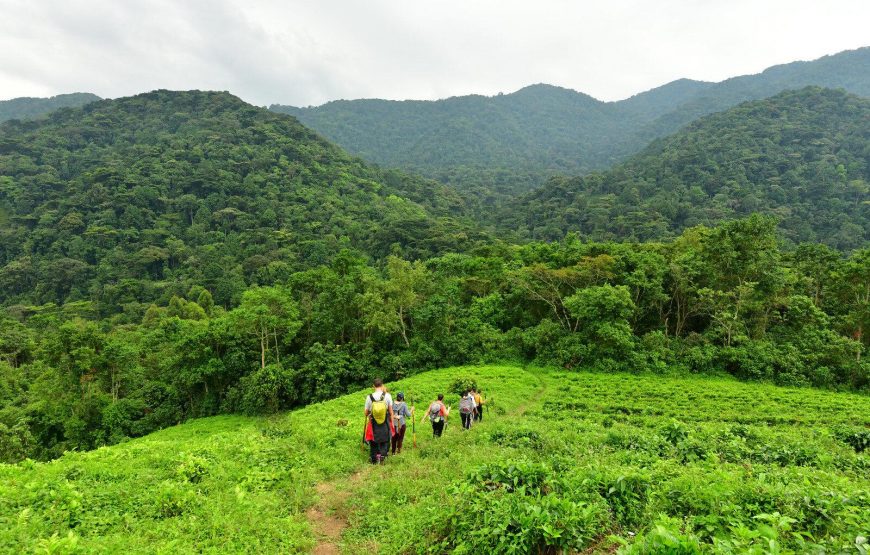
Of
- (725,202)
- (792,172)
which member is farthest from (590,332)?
(792,172)

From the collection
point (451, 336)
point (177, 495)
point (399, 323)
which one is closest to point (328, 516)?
point (177, 495)

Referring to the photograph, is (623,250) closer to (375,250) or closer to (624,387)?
(624,387)

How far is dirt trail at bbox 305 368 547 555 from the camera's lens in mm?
7469

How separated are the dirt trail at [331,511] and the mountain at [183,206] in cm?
5613

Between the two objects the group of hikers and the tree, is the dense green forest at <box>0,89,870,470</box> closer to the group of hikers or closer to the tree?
the tree

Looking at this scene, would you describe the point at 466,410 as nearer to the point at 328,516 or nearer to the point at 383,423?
the point at 383,423

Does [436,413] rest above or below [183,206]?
below

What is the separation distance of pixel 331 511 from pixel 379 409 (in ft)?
9.16

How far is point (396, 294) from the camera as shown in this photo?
30.0 metres

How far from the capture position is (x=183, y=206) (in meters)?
84.4

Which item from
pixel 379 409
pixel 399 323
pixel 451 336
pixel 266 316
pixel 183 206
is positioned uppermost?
pixel 183 206

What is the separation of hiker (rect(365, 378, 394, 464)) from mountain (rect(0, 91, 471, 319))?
55.2m

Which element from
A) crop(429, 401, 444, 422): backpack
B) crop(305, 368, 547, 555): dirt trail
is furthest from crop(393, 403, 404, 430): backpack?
crop(429, 401, 444, 422): backpack

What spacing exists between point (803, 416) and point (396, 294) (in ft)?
71.8
